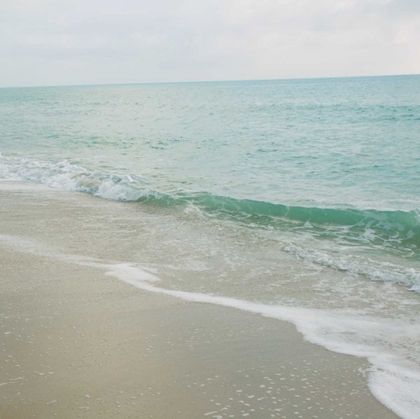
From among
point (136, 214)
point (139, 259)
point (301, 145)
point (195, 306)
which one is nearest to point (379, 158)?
point (301, 145)

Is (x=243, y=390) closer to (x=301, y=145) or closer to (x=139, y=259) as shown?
(x=139, y=259)

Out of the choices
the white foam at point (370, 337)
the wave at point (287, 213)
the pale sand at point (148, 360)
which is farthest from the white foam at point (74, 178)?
the white foam at point (370, 337)

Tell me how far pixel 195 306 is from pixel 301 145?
57.4 feet

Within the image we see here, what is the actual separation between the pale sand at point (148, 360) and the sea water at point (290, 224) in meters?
0.35

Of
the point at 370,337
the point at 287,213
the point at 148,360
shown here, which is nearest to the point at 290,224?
the point at 287,213

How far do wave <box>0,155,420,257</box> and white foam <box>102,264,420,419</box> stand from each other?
340 cm

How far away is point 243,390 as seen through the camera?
12.3 ft

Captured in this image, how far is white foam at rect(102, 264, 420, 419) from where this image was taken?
3.84 m

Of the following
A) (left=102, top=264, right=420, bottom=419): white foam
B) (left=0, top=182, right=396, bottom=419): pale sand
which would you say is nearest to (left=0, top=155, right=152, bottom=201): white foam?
(left=0, top=182, right=396, bottom=419): pale sand

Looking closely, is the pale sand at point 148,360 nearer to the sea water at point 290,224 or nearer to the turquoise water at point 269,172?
the sea water at point 290,224

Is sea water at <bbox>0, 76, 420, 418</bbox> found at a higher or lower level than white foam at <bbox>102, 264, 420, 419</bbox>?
higher

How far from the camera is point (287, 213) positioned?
10492mm

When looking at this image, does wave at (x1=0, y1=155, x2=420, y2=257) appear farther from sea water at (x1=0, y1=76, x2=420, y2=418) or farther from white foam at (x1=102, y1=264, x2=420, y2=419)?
white foam at (x1=102, y1=264, x2=420, y2=419)

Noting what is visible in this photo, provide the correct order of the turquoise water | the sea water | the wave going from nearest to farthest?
the sea water
the wave
the turquoise water
